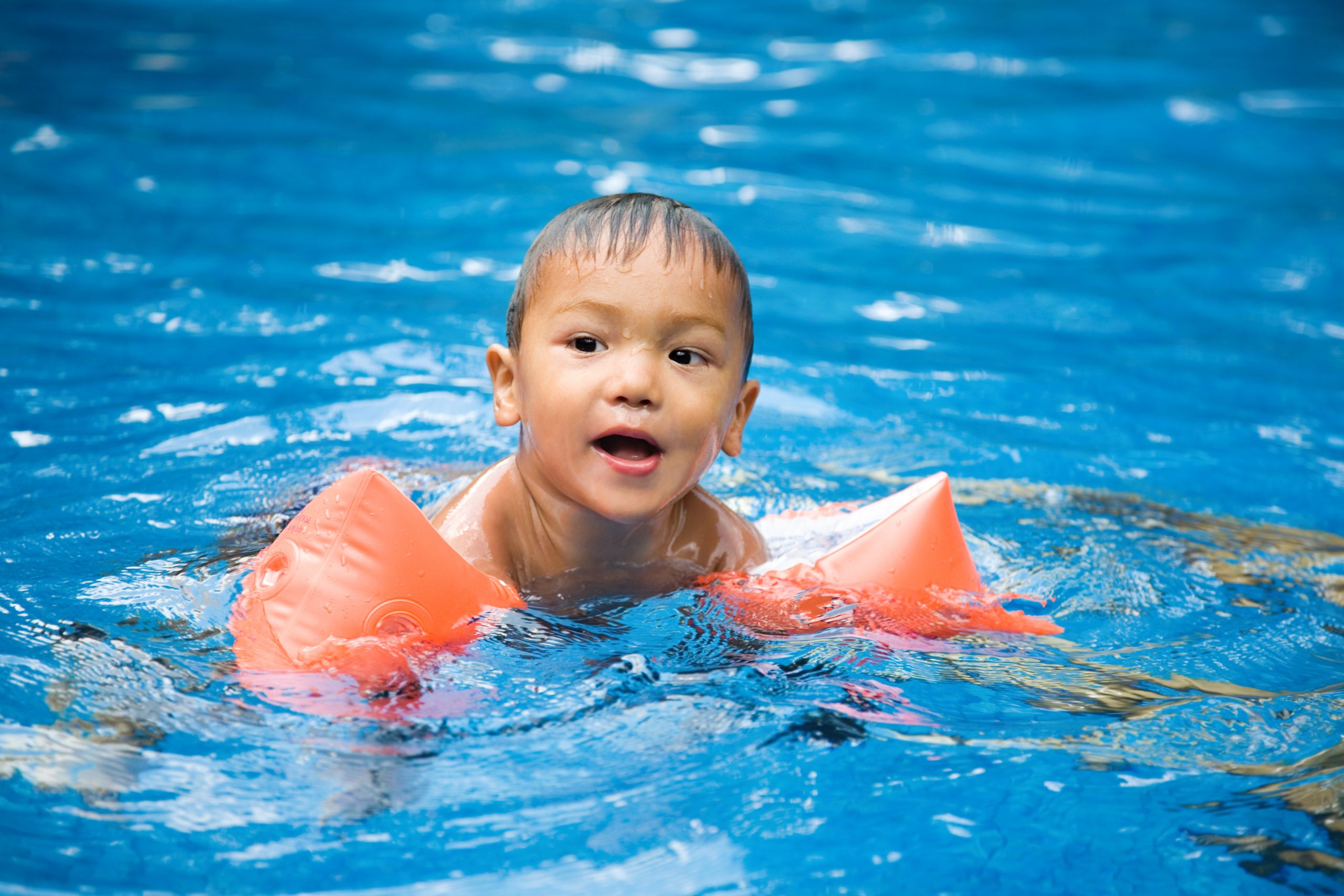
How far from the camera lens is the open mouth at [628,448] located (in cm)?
282

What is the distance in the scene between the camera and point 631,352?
279cm

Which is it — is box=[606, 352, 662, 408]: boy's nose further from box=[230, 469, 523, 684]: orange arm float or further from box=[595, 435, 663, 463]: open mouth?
box=[230, 469, 523, 684]: orange arm float

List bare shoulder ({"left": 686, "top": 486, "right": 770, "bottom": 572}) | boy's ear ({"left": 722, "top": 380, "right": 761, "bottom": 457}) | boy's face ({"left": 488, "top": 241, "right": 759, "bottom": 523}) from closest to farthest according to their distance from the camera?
1. boy's face ({"left": 488, "top": 241, "right": 759, "bottom": 523})
2. boy's ear ({"left": 722, "top": 380, "right": 761, "bottom": 457})
3. bare shoulder ({"left": 686, "top": 486, "right": 770, "bottom": 572})

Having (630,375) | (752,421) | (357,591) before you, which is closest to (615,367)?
(630,375)

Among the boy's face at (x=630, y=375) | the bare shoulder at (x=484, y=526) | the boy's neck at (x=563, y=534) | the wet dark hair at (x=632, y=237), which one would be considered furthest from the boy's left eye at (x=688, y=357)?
Result: the bare shoulder at (x=484, y=526)

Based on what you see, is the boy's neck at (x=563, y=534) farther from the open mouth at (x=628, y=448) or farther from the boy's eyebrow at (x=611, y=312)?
the boy's eyebrow at (x=611, y=312)

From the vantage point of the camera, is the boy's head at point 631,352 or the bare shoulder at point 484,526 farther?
the bare shoulder at point 484,526

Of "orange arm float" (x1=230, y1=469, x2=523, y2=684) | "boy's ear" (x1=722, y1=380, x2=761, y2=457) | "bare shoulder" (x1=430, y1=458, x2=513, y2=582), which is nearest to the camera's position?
"orange arm float" (x1=230, y1=469, x2=523, y2=684)

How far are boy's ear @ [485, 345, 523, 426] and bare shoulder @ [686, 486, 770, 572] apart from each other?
505mm

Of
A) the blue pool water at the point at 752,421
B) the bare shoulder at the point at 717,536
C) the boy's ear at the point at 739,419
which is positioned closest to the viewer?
the blue pool water at the point at 752,421

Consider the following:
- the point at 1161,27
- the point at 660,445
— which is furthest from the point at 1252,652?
the point at 1161,27

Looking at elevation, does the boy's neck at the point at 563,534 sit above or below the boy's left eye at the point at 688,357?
below

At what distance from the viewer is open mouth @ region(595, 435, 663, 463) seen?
2.82m

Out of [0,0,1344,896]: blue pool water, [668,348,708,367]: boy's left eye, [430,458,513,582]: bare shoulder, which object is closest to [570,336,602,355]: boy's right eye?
[668,348,708,367]: boy's left eye
